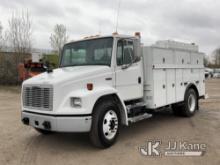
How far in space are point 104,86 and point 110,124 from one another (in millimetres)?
843

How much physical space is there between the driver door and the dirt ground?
1.12 meters

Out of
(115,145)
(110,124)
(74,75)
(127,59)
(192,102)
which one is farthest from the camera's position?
(192,102)

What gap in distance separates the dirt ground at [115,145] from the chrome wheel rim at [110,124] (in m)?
0.28

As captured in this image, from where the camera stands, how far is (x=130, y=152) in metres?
4.93

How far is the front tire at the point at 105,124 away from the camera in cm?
494

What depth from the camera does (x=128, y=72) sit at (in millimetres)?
5941

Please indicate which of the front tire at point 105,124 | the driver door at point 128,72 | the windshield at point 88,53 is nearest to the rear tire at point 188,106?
the driver door at point 128,72

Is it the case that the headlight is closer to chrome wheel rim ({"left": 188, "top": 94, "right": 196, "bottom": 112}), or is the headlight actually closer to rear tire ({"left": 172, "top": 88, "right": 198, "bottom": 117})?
rear tire ({"left": 172, "top": 88, "right": 198, "bottom": 117})

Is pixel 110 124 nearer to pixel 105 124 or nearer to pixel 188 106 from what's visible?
pixel 105 124

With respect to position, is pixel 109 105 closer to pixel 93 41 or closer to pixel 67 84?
pixel 67 84

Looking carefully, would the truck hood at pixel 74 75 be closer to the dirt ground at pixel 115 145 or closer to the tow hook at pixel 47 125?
the tow hook at pixel 47 125

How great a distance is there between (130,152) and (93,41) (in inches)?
109

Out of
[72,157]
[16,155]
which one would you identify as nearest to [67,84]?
[72,157]

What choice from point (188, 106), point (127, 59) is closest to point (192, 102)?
Answer: point (188, 106)
